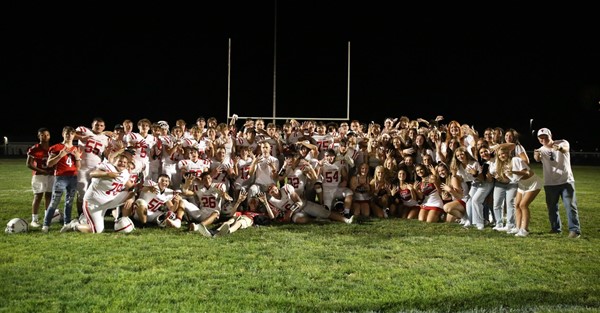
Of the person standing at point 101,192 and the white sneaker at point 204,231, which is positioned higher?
the person standing at point 101,192

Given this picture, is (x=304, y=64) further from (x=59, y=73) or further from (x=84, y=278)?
(x=84, y=278)

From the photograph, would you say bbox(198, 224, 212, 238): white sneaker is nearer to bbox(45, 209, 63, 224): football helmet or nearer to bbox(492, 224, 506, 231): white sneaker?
bbox(45, 209, 63, 224): football helmet

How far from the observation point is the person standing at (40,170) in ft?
25.4

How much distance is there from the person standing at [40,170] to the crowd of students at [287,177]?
2cm

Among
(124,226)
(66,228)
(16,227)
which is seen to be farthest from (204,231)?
(16,227)

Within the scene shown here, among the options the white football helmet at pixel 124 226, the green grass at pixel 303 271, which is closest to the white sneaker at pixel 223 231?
the green grass at pixel 303 271

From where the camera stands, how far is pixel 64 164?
24.1 ft

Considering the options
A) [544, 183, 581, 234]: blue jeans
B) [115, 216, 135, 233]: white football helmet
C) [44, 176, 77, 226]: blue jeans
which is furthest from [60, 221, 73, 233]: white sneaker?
[544, 183, 581, 234]: blue jeans

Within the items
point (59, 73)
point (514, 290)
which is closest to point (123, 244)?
point (514, 290)

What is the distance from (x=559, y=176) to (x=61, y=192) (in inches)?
262

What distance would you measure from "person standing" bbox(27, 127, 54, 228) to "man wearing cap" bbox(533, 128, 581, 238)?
22.3ft

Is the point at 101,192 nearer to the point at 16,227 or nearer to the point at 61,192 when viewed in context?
the point at 61,192

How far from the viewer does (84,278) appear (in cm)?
486

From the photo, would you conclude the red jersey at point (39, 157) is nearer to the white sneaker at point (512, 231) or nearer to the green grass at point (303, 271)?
the green grass at point (303, 271)
